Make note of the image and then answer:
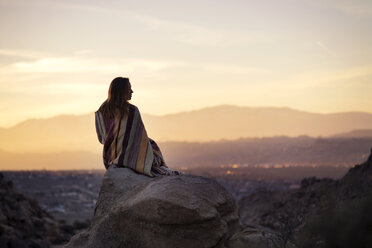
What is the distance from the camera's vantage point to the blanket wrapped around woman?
7.79 m

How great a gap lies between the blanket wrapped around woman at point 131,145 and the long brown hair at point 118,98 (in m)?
0.10

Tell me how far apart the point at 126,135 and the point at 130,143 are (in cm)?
15

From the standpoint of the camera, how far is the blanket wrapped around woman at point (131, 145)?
25.6 feet

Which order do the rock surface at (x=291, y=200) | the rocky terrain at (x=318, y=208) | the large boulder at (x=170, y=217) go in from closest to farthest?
the rocky terrain at (x=318, y=208) < the large boulder at (x=170, y=217) < the rock surface at (x=291, y=200)

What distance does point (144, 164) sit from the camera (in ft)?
25.5

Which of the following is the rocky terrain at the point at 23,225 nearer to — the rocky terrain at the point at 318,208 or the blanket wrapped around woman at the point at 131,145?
the rocky terrain at the point at 318,208

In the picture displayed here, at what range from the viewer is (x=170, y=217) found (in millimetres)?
6051

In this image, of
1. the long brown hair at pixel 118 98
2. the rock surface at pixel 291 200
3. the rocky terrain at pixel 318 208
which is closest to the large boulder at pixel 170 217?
the rocky terrain at pixel 318 208

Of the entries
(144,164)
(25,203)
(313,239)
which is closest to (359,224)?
(313,239)

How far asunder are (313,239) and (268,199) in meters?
24.4

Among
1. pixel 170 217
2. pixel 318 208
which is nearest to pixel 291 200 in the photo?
pixel 318 208

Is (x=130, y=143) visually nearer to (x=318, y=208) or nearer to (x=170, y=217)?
(x=170, y=217)

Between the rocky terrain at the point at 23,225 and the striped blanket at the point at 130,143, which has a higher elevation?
the striped blanket at the point at 130,143

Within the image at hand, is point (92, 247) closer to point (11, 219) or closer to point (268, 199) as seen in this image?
point (11, 219)
